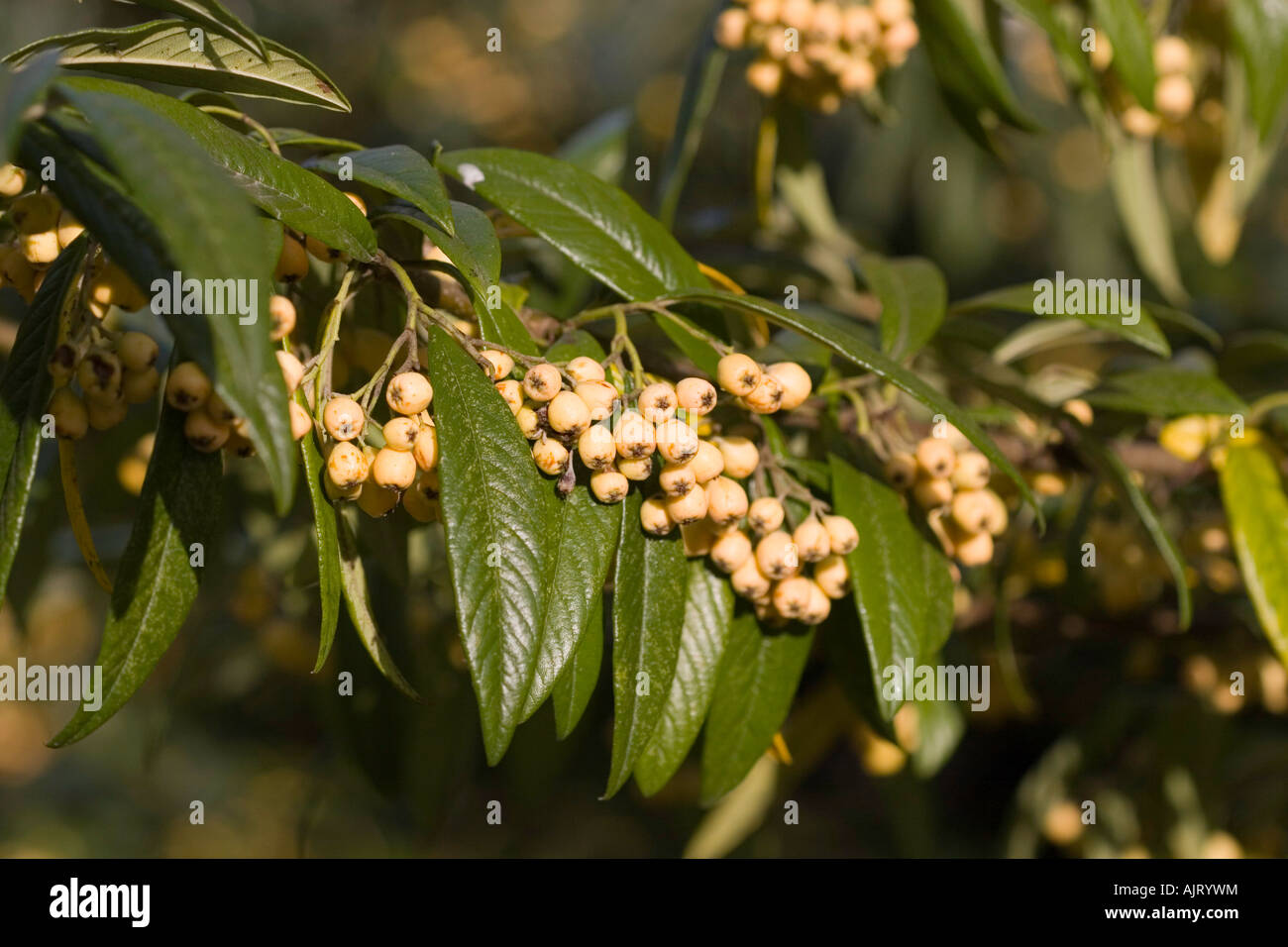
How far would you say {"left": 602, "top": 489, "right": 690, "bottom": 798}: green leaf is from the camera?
0.76 metres

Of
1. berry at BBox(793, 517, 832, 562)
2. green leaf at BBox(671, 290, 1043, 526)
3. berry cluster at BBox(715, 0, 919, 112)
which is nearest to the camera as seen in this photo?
green leaf at BBox(671, 290, 1043, 526)

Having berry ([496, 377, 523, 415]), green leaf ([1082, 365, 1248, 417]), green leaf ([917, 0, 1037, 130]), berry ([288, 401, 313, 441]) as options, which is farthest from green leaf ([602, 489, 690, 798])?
green leaf ([917, 0, 1037, 130])

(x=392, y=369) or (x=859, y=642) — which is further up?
(x=392, y=369)

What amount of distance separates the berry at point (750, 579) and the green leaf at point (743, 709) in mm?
87

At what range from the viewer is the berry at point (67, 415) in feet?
2.41

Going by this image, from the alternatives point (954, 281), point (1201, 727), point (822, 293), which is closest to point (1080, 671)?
point (1201, 727)

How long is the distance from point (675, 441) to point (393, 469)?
0.19 m

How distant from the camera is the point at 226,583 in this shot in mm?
1551

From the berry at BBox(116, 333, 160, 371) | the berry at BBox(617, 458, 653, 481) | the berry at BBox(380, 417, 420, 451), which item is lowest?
the berry at BBox(617, 458, 653, 481)

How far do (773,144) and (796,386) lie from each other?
787mm

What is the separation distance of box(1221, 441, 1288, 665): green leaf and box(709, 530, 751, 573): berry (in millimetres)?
590

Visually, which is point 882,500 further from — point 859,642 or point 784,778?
point 784,778

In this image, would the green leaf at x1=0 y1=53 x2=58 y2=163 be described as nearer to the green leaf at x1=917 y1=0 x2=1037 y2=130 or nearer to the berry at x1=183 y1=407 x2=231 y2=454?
the berry at x1=183 y1=407 x2=231 y2=454

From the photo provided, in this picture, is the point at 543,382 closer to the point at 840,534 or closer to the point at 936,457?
the point at 840,534
